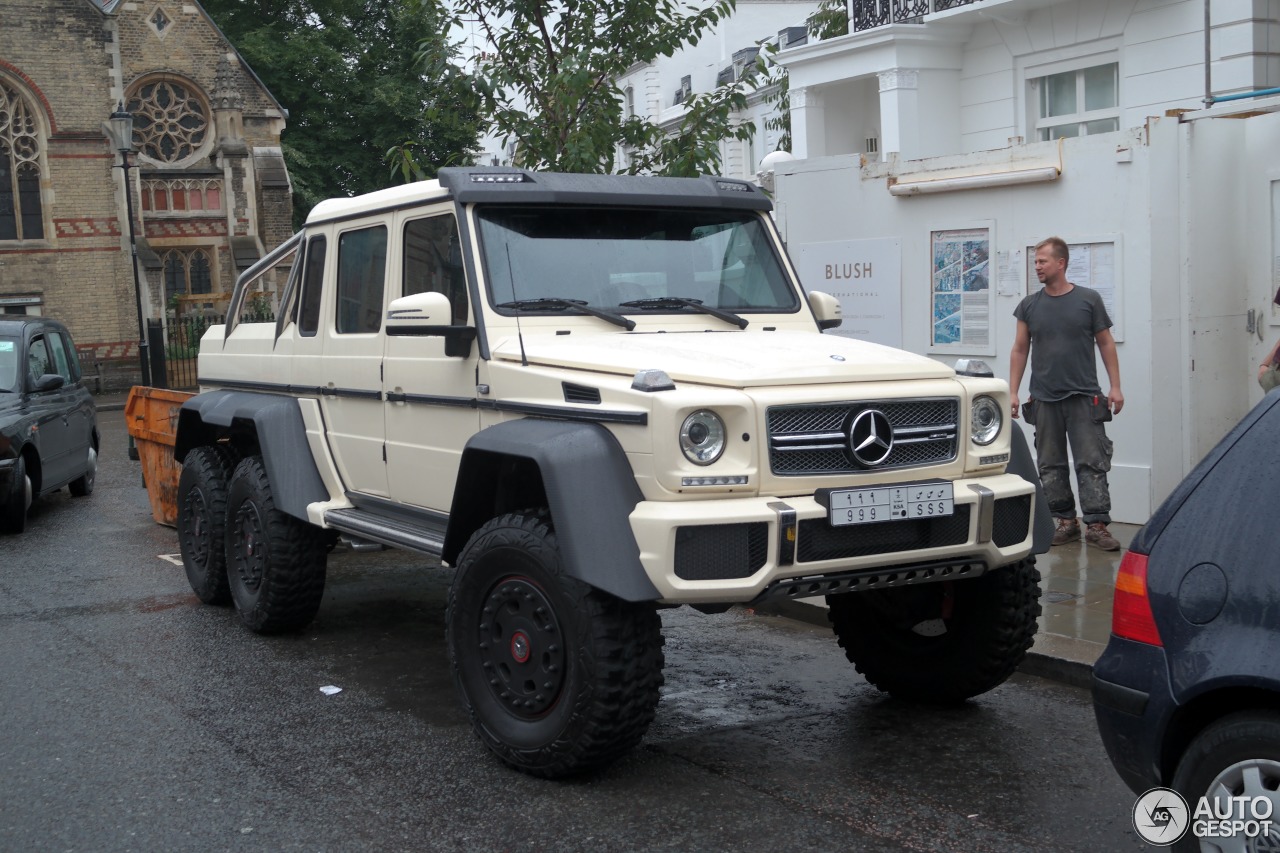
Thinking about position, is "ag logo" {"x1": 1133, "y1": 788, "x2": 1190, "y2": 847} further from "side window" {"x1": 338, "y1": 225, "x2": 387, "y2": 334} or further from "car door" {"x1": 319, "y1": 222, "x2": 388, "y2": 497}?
"side window" {"x1": 338, "y1": 225, "x2": 387, "y2": 334}

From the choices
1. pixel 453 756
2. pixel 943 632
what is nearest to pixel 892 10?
pixel 943 632

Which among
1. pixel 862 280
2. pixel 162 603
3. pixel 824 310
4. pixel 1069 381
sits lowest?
pixel 162 603

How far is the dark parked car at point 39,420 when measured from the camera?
40.2 ft

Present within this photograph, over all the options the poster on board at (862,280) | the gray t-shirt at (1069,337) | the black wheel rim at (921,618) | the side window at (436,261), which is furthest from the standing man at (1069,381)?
the side window at (436,261)

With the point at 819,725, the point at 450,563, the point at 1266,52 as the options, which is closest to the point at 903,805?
the point at 819,725

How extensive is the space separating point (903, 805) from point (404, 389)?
3.00 m

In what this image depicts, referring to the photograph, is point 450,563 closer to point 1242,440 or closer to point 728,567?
point 728,567

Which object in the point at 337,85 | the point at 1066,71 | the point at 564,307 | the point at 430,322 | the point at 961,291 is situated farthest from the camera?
the point at 337,85

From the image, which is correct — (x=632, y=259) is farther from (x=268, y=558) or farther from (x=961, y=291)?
(x=961, y=291)

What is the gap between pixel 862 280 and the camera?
37.9 ft

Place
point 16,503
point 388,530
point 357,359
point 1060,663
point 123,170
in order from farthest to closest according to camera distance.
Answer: point 123,170, point 16,503, point 357,359, point 1060,663, point 388,530

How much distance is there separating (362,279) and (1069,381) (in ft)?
15.2

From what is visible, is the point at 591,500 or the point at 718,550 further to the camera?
the point at 591,500

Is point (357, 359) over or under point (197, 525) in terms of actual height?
over
